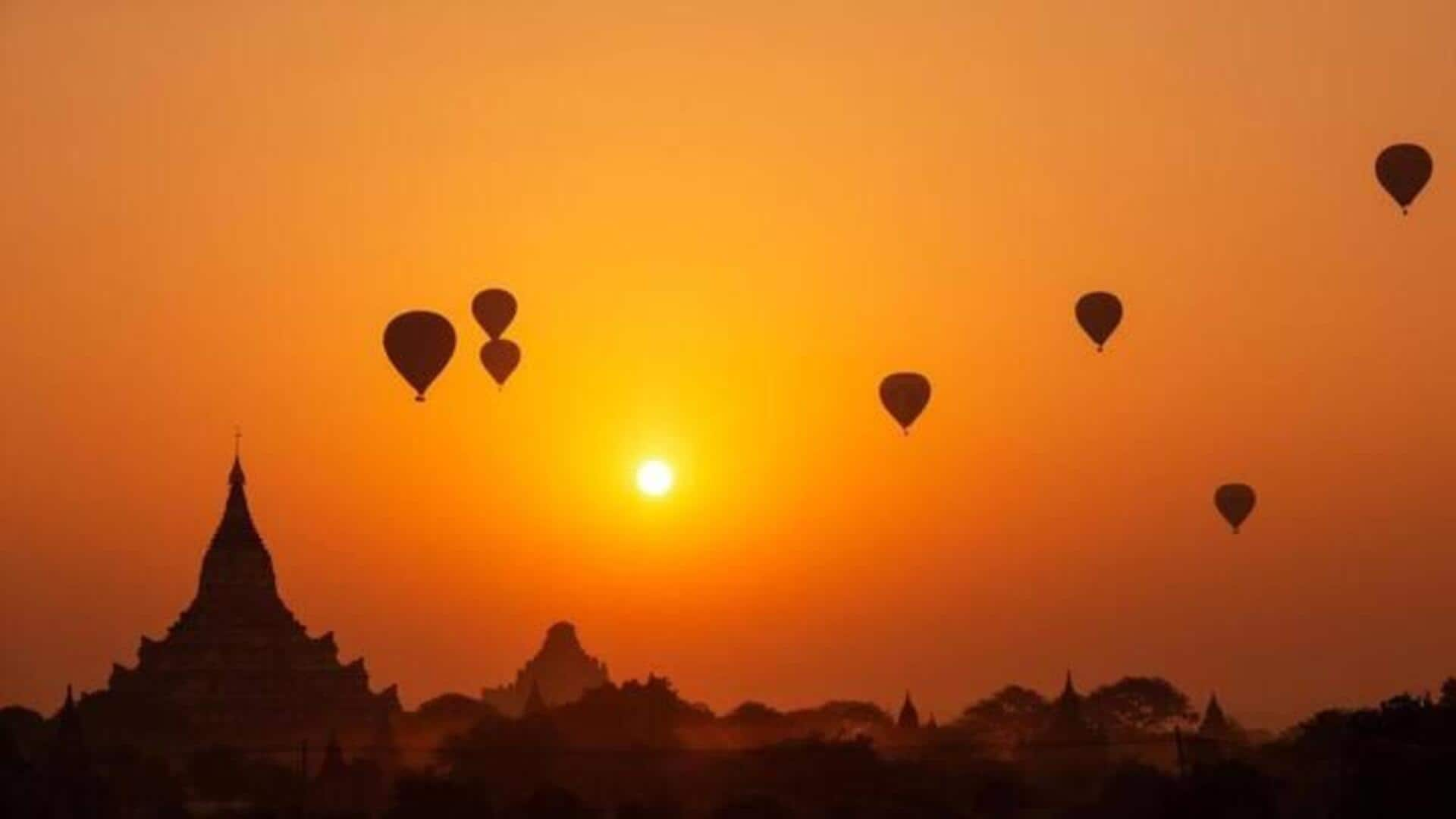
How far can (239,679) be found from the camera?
168m

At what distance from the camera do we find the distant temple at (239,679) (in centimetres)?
16288

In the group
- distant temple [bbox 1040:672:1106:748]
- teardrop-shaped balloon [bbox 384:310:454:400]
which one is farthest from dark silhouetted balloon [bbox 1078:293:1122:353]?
distant temple [bbox 1040:672:1106:748]

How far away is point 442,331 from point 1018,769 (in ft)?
163

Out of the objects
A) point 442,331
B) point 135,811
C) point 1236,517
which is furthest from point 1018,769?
point 442,331

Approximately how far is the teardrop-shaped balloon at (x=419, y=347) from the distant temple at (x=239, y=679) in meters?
69.7

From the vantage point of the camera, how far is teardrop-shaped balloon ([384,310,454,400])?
294 feet

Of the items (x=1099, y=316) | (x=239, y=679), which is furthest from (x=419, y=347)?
(x=239, y=679)

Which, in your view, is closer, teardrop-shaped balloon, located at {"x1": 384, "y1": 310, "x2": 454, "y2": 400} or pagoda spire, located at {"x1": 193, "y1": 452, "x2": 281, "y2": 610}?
teardrop-shaped balloon, located at {"x1": 384, "y1": 310, "x2": 454, "y2": 400}

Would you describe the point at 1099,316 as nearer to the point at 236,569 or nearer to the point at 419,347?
the point at 419,347

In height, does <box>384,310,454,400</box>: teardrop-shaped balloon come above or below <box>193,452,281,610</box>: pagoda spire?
below

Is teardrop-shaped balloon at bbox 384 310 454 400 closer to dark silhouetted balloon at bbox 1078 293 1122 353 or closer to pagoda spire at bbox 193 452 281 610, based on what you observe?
dark silhouetted balloon at bbox 1078 293 1122 353

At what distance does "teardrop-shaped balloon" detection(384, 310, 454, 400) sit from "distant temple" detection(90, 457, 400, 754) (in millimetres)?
69725

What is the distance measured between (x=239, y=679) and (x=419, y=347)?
80.4 metres

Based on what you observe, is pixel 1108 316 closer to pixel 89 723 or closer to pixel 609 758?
pixel 609 758
